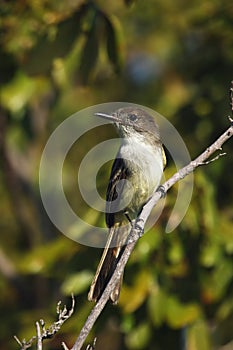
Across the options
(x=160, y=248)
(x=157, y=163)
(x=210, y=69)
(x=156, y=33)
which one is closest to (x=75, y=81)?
(x=156, y=33)

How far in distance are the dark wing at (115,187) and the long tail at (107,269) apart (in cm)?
12

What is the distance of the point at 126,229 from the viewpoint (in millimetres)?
5141

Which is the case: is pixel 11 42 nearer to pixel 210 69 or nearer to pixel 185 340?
pixel 210 69

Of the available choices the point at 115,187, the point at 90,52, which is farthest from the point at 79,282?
the point at 90,52

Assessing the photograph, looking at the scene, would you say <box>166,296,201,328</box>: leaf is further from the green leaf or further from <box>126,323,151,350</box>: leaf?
the green leaf

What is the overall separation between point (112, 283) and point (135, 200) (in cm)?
156

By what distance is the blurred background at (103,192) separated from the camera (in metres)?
6.00

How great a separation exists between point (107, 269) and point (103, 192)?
1229mm

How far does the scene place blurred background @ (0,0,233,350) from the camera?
6.00m

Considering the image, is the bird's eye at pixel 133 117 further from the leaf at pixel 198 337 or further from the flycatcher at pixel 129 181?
the leaf at pixel 198 337

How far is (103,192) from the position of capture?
5.92 meters

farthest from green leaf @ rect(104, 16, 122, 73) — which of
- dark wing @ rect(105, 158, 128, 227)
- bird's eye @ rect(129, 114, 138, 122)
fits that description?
dark wing @ rect(105, 158, 128, 227)

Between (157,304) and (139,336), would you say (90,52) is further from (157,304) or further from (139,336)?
(139,336)

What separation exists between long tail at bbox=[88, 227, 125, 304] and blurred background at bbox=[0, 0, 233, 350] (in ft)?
2.67
